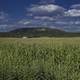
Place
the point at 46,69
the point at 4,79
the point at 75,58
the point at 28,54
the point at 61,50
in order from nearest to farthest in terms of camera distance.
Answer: the point at 4,79, the point at 46,69, the point at 75,58, the point at 28,54, the point at 61,50

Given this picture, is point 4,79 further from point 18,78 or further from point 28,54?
point 28,54

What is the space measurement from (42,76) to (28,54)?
7938mm

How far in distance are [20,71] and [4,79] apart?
83cm

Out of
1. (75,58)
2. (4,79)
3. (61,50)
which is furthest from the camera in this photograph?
(61,50)

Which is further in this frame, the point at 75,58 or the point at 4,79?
the point at 75,58

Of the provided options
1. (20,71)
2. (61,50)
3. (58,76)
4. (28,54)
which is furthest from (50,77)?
(61,50)

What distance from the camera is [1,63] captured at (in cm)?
1214

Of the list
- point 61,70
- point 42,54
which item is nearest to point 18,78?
point 61,70

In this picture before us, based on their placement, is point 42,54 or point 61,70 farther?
point 42,54

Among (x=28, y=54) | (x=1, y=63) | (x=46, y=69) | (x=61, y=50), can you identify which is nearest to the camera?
(x=46, y=69)

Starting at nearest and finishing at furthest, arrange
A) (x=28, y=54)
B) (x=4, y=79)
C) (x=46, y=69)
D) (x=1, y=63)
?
(x=4, y=79), (x=46, y=69), (x=1, y=63), (x=28, y=54)

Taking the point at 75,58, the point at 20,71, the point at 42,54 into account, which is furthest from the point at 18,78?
the point at 42,54

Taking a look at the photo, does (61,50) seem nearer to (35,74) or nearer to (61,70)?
(61,70)

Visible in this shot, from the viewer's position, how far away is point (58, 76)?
10930mm
